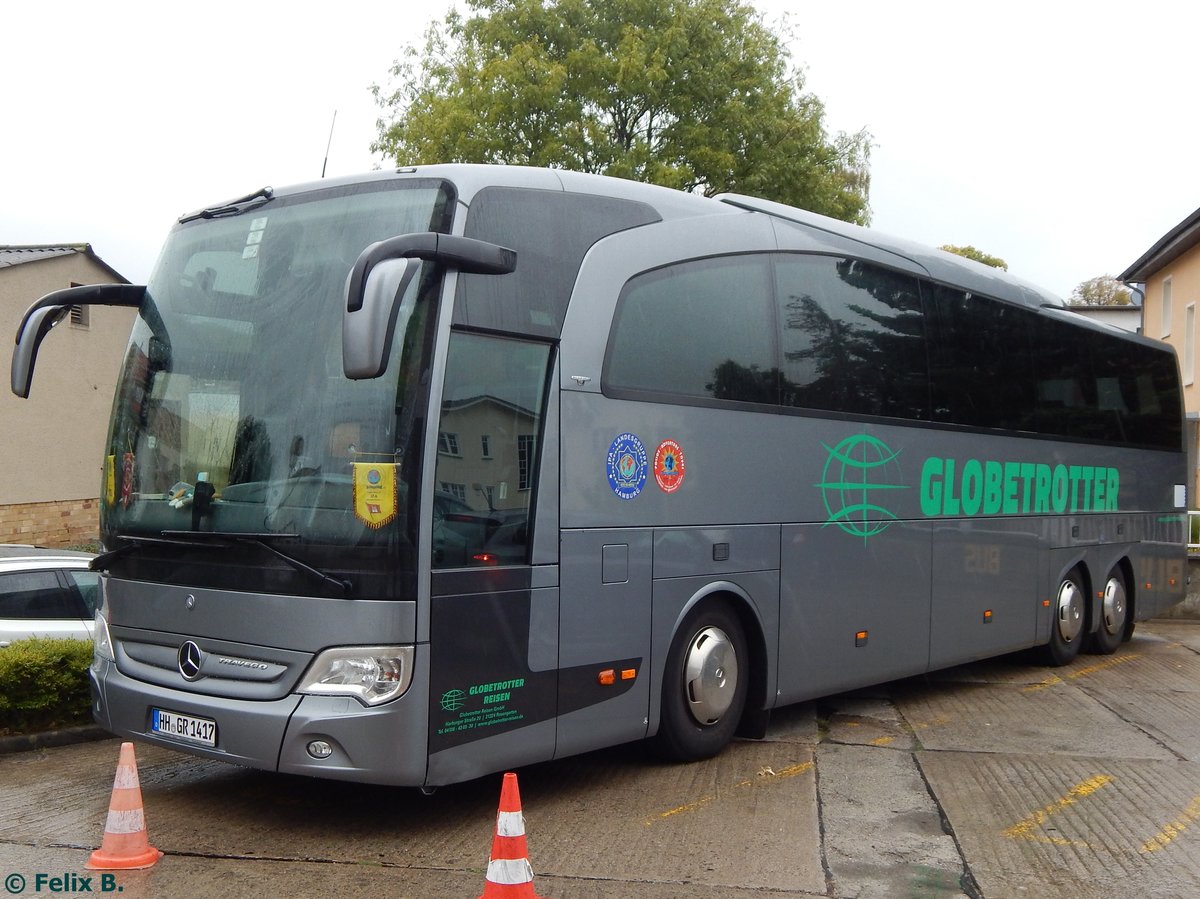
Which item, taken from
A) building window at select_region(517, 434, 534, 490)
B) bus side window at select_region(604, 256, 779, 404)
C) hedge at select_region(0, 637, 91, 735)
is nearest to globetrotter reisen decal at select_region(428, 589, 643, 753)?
building window at select_region(517, 434, 534, 490)

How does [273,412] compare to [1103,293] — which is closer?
[273,412]

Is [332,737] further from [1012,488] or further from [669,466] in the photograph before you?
[1012,488]

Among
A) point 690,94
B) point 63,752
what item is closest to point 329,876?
point 63,752

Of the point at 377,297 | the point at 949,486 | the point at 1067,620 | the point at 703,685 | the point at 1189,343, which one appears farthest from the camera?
the point at 1189,343

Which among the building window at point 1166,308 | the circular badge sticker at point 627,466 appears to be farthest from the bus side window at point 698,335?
the building window at point 1166,308

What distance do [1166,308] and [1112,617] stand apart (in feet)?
67.5

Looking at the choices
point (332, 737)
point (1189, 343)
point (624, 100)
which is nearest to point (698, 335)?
point (332, 737)

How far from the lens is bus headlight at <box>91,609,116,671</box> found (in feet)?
22.9

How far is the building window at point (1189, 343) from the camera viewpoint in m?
29.6

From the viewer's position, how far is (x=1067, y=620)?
13039mm

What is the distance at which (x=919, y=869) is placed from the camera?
237 inches

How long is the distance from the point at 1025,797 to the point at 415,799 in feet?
11.9

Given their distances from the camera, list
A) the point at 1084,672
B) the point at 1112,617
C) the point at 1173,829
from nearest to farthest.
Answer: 1. the point at 1173,829
2. the point at 1084,672
3. the point at 1112,617

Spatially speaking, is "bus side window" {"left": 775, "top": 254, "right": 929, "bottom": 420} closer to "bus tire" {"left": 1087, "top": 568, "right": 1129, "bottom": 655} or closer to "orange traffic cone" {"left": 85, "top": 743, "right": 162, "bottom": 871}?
"orange traffic cone" {"left": 85, "top": 743, "right": 162, "bottom": 871}
